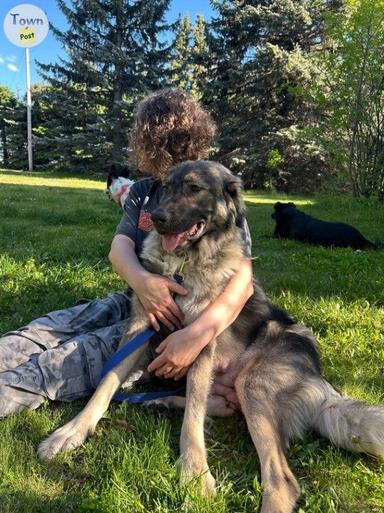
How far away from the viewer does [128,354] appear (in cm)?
248

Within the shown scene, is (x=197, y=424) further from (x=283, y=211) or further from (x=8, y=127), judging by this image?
(x=8, y=127)

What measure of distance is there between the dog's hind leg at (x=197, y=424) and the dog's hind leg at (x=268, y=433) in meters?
0.18

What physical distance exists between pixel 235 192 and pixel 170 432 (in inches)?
55.4

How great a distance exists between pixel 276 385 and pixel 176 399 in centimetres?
62

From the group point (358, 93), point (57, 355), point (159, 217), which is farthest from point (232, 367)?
point (358, 93)

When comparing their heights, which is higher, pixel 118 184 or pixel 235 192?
pixel 235 192

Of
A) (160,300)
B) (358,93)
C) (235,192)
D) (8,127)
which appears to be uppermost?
(358,93)

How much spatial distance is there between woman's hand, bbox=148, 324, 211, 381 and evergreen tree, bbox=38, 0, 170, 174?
2229 centimetres

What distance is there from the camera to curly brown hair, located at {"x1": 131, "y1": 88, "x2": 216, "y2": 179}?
308 cm

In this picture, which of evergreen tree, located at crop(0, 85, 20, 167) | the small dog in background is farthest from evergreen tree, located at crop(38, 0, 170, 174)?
the small dog in background

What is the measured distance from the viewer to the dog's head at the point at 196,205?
2.47 meters

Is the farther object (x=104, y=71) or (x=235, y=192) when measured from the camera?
(x=104, y=71)

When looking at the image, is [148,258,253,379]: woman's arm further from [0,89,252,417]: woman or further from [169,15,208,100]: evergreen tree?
[169,15,208,100]: evergreen tree

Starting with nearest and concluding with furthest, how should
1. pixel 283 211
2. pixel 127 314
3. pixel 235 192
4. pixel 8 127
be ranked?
pixel 235 192 < pixel 127 314 < pixel 283 211 < pixel 8 127
